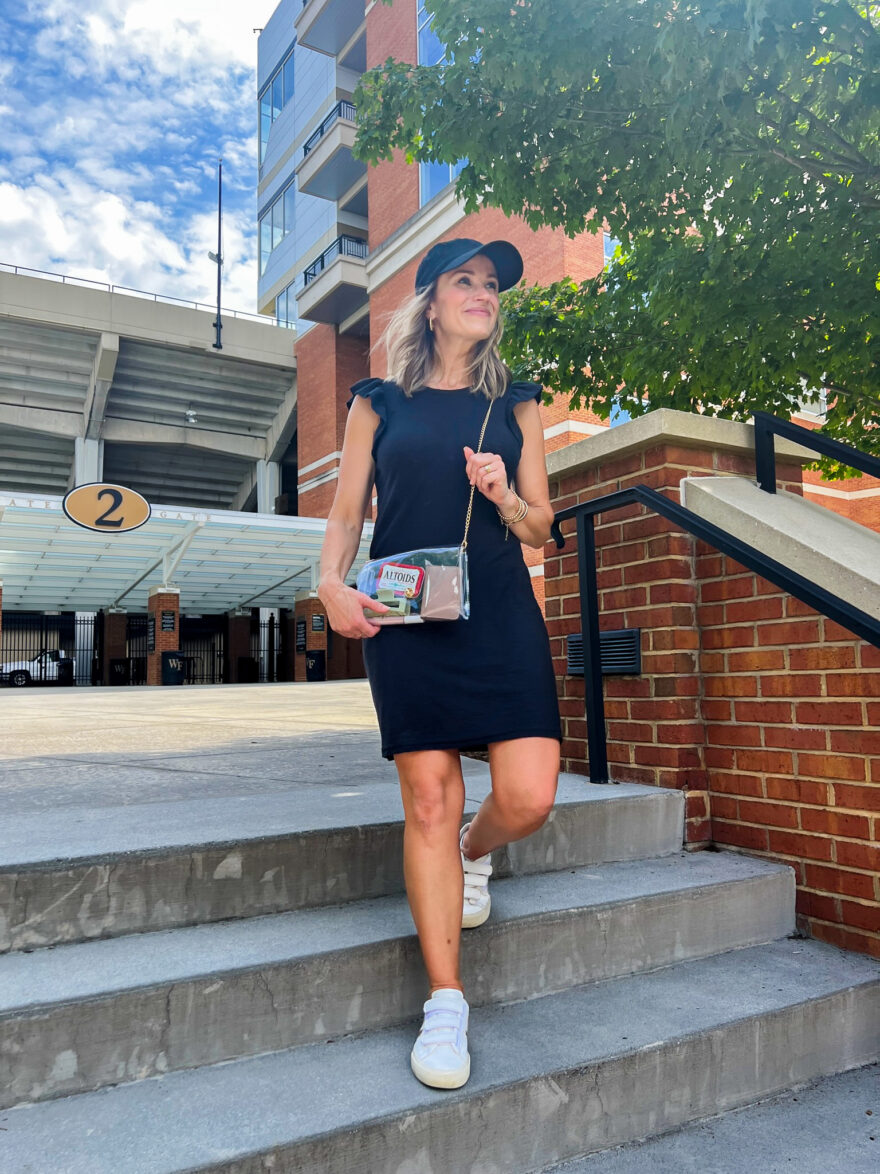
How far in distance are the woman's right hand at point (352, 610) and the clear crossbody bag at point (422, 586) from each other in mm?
15

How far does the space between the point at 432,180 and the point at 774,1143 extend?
2314 cm

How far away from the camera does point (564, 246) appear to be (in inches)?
688

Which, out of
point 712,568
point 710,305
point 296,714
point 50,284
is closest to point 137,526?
point 50,284

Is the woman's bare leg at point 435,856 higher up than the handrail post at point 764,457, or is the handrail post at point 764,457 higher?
the handrail post at point 764,457

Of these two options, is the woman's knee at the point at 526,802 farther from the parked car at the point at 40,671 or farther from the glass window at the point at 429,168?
the parked car at the point at 40,671

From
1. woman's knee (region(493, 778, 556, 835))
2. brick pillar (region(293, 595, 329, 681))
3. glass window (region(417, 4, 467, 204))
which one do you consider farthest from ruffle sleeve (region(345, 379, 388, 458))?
brick pillar (region(293, 595, 329, 681))

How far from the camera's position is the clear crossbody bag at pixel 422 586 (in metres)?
1.82

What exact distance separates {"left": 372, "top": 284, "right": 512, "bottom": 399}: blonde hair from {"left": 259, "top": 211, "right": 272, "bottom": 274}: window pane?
121 feet

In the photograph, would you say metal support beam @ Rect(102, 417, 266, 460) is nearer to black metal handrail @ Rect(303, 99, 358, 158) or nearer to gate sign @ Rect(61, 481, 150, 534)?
black metal handrail @ Rect(303, 99, 358, 158)

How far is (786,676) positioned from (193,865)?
73.1 inches

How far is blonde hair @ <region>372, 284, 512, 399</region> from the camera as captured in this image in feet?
6.94

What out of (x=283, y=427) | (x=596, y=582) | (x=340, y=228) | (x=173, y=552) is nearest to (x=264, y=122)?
(x=340, y=228)

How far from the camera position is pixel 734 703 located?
286cm

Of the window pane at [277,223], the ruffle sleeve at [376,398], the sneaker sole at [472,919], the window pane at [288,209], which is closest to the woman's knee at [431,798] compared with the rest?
the sneaker sole at [472,919]
